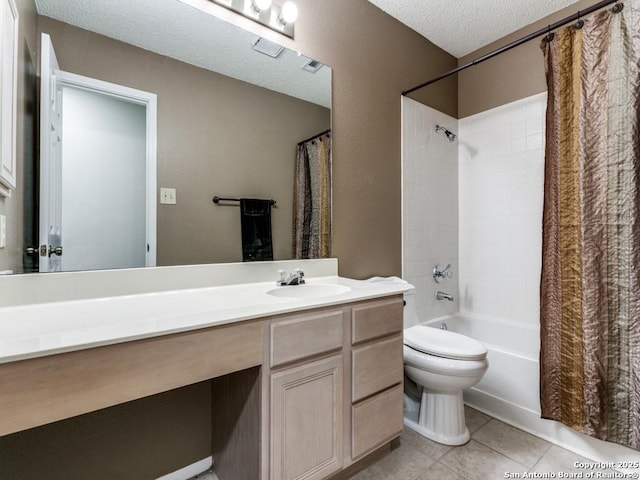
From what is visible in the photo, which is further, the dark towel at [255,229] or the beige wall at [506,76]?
the beige wall at [506,76]

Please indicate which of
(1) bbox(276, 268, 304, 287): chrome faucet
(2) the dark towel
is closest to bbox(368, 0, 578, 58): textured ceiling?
(2) the dark towel

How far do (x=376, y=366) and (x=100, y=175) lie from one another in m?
1.34

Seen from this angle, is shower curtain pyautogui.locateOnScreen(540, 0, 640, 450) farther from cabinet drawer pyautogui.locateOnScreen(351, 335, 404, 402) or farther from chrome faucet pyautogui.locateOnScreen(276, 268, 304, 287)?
chrome faucet pyautogui.locateOnScreen(276, 268, 304, 287)

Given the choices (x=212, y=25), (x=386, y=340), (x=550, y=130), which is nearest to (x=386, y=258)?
(x=386, y=340)

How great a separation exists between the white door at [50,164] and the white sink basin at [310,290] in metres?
0.85

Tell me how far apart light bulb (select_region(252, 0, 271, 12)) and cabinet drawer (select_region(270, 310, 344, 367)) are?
4.81 feet

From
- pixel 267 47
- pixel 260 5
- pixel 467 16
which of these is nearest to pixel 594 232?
pixel 467 16

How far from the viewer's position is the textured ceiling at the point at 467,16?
201cm

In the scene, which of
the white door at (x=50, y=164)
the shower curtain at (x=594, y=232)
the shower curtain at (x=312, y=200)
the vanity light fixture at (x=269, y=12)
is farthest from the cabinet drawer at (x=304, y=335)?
the vanity light fixture at (x=269, y=12)

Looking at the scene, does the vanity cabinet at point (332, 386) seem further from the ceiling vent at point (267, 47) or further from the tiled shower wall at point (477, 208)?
the ceiling vent at point (267, 47)

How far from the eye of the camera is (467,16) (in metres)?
2.12

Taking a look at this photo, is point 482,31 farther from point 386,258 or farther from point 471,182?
point 386,258

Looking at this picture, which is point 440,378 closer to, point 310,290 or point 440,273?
point 310,290

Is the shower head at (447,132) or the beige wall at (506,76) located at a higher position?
the beige wall at (506,76)
